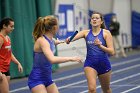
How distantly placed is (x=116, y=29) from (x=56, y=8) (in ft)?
12.5

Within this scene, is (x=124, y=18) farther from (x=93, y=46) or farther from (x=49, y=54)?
(x=49, y=54)

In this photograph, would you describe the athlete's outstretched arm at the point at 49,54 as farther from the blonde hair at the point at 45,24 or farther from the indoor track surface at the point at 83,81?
the indoor track surface at the point at 83,81

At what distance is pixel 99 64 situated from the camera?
6.45 metres

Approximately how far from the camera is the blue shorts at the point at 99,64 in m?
6.44

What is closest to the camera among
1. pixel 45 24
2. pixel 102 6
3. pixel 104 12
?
pixel 45 24

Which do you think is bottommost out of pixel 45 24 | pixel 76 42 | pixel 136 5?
pixel 76 42

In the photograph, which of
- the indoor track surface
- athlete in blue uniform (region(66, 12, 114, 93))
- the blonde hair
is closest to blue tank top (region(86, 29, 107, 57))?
athlete in blue uniform (region(66, 12, 114, 93))

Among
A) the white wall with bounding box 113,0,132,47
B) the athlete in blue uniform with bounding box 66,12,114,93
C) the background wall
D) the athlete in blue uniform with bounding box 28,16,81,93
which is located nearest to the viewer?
the athlete in blue uniform with bounding box 28,16,81,93

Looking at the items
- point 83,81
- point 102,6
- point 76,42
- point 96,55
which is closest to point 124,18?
point 102,6

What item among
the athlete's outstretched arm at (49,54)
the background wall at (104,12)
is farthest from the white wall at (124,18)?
the athlete's outstretched arm at (49,54)

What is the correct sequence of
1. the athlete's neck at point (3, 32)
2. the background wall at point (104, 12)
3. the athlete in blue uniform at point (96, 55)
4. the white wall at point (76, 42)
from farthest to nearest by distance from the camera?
the background wall at point (104, 12) < the white wall at point (76, 42) < the athlete in blue uniform at point (96, 55) < the athlete's neck at point (3, 32)

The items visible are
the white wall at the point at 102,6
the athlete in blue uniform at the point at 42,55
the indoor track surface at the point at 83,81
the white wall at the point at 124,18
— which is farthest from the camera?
the white wall at the point at 124,18

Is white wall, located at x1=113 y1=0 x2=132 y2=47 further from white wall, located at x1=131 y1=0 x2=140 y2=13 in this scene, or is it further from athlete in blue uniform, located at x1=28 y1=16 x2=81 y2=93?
athlete in blue uniform, located at x1=28 y1=16 x2=81 y2=93

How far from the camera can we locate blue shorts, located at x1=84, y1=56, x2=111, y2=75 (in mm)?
6441
